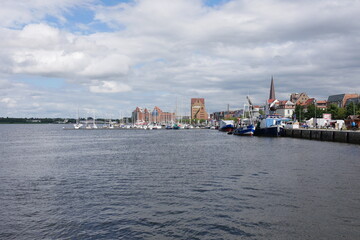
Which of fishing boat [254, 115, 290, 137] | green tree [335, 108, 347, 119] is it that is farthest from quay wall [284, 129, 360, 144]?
green tree [335, 108, 347, 119]

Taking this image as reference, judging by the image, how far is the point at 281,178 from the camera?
28.4 meters

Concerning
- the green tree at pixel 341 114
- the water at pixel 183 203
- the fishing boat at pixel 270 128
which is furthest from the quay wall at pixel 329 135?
the green tree at pixel 341 114

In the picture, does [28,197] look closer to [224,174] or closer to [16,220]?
[16,220]

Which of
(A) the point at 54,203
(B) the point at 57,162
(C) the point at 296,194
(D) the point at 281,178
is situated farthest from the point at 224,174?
(B) the point at 57,162

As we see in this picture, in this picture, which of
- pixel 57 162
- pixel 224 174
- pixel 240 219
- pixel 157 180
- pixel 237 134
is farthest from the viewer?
pixel 237 134

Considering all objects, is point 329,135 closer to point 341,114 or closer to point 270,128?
point 270,128

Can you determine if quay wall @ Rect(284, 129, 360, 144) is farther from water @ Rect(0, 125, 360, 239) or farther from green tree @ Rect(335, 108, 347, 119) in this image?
green tree @ Rect(335, 108, 347, 119)

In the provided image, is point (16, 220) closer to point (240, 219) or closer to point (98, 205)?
point (98, 205)

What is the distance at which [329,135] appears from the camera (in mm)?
75375

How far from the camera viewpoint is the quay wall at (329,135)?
219 ft

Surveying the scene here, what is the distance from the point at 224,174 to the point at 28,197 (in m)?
15.8

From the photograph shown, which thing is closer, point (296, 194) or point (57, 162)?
point (296, 194)

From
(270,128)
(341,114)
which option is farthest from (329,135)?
(341,114)

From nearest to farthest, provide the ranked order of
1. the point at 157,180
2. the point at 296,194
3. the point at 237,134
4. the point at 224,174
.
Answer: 1. the point at 296,194
2. the point at 157,180
3. the point at 224,174
4. the point at 237,134
